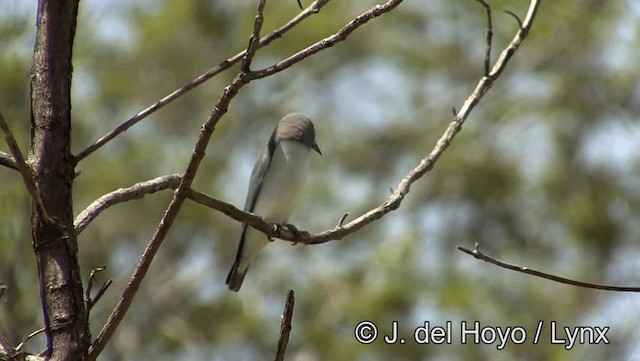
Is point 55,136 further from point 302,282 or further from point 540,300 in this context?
point 302,282

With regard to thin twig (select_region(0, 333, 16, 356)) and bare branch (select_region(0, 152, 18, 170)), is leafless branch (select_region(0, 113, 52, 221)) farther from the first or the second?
thin twig (select_region(0, 333, 16, 356))

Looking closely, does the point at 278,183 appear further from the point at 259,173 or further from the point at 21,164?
the point at 21,164

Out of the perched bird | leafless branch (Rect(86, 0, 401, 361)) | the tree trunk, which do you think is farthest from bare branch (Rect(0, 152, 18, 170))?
→ the perched bird

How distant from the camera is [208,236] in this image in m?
9.93

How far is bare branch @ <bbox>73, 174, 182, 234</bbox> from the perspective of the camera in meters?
1.64

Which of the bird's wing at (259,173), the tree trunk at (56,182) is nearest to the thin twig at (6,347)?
the tree trunk at (56,182)

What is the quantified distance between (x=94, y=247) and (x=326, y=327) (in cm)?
208

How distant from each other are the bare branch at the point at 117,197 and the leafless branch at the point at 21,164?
132 mm

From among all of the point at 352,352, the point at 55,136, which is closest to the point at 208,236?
the point at 352,352

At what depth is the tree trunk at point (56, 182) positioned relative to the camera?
156cm

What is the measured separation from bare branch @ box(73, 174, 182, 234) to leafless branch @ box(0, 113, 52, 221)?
5.2 inches

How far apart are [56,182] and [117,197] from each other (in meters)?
0.12

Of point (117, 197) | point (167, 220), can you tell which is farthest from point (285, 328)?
point (117, 197)

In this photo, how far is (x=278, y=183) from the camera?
14.3 ft
